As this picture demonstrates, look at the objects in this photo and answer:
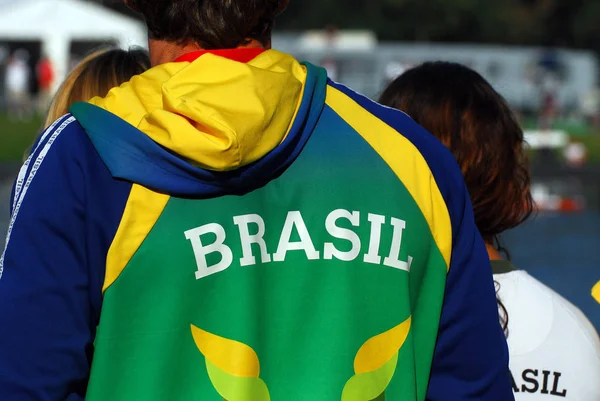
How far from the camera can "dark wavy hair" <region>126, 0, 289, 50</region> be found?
161 cm

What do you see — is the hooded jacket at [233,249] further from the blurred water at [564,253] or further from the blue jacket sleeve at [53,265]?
the blurred water at [564,253]

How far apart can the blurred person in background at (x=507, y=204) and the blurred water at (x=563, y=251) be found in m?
4.63

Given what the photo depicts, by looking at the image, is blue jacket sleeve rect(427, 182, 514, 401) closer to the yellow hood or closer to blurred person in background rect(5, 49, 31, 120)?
the yellow hood

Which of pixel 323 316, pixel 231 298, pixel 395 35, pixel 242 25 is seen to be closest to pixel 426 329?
pixel 323 316

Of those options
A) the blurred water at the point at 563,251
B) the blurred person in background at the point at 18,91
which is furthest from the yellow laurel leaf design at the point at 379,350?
the blurred person in background at the point at 18,91

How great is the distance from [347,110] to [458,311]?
0.39m

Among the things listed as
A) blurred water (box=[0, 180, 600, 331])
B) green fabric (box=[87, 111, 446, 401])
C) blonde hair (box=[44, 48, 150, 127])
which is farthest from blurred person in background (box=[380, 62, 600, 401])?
blurred water (box=[0, 180, 600, 331])

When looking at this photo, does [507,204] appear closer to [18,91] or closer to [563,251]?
[563,251]

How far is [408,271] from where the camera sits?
167cm

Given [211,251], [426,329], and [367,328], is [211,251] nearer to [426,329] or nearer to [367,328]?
[367,328]

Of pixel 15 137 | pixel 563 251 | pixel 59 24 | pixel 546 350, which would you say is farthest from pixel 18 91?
pixel 546 350

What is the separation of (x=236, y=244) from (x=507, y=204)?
1115 mm

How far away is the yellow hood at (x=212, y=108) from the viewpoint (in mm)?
1506

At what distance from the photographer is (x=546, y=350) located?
2.33 meters
